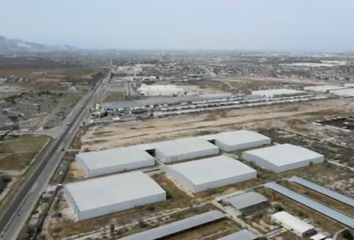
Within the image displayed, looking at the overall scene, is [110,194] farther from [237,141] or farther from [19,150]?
[19,150]

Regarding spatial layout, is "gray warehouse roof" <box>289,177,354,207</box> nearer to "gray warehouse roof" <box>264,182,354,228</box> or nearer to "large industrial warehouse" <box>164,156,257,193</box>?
"gray warehouse roof" <box>264,182,354,228</box>

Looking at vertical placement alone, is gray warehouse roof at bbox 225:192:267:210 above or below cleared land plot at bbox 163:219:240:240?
above

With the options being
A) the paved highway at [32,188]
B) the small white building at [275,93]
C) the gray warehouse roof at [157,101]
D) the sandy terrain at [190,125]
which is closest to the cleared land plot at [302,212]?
the paved highway at [32,188]

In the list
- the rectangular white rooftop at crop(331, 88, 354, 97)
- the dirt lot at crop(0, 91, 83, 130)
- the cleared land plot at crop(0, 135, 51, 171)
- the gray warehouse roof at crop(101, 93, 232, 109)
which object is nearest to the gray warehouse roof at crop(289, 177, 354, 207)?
the cleared land plot at crop(0, 135, 51, 171)

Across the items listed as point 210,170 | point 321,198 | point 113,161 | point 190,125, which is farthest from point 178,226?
point 190,125

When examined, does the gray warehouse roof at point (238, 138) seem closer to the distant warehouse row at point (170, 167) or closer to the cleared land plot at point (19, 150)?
the distant warehouse row at point (170, 167)

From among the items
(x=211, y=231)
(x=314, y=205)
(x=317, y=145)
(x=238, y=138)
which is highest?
(x=238, y=138)

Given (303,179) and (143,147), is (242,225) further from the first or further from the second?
(143,147)
